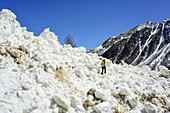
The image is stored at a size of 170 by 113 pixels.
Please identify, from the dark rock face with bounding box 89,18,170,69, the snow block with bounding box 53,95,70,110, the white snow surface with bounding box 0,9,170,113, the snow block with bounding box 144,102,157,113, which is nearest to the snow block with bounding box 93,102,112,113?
the white snow surface with bounding box 0,9,170,113

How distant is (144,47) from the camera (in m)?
86.4

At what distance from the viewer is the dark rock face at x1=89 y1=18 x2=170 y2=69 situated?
72688 mm

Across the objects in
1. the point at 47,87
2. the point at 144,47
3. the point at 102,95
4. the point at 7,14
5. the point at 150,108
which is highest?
the point at 144,47

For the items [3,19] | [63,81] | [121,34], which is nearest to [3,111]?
[63,81]

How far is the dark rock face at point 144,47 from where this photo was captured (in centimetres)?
7269

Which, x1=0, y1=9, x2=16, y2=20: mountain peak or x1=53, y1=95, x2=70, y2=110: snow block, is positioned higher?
x1=0, y1=9, x2=16, y2=20: mountain peak

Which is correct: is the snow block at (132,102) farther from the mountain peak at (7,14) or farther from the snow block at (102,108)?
the mountain peak at (7,14)

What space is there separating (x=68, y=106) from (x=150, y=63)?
2774 inches

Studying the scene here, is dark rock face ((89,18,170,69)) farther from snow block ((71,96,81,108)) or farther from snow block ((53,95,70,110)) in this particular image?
snow block ((53,95,70,110))

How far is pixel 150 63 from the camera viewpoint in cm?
6831

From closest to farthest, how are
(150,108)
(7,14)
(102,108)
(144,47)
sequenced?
→ (102,108) < (150,108) < (7,14) < (144,47)

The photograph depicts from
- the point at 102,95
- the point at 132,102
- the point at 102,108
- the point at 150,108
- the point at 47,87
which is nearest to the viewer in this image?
the point at 102,108

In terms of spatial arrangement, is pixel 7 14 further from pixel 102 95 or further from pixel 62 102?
pixel 102 95

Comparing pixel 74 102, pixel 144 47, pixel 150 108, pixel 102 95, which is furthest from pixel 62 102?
pixel 144 47
